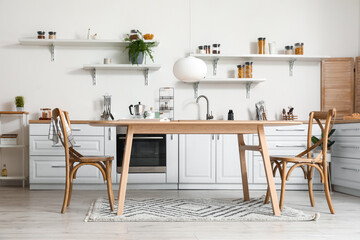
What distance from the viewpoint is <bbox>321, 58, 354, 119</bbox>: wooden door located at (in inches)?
214

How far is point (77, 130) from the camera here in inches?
192

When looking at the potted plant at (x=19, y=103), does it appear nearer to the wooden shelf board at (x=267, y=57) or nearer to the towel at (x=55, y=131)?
the towel at (x=55, y=131)

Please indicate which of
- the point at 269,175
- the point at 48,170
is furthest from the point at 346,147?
the point at 48,170

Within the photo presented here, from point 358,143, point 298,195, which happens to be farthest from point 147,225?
point 358,143

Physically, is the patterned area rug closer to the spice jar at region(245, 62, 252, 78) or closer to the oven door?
the oven door

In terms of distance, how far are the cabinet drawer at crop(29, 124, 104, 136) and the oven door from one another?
0.82ft

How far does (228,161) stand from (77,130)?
1.77 metres

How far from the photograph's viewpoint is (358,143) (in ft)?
14.1

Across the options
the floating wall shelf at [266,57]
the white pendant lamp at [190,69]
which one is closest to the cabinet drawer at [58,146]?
the floating wall shelf at [266,57]

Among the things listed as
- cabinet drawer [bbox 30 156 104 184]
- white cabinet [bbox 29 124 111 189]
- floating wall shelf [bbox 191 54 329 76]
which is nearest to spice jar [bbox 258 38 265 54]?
floating wall shelf [bbox 191 54 329 76]

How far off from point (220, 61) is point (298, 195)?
1.94 metres

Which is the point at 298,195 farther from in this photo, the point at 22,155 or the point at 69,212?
the point at 22,155

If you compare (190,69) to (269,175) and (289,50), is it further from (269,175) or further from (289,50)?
(289,50)

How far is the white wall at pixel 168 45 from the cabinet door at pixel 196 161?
530 mm
